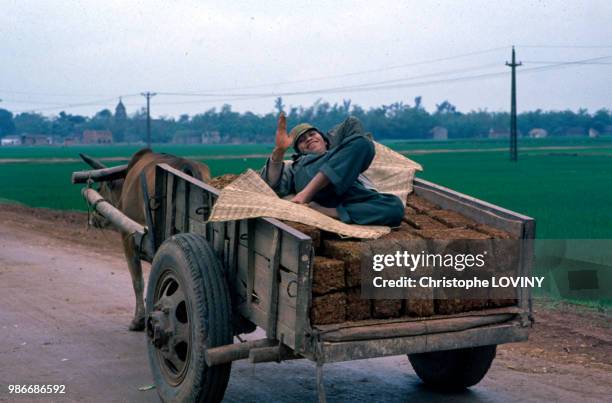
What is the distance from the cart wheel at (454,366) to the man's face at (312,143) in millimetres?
1532

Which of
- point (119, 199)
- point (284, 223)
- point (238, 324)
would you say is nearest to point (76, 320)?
point (119, 199)

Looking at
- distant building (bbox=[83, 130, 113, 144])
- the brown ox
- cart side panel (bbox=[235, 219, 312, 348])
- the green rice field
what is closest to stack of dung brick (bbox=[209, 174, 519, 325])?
cart side panel (bbox=[235, 219, 312, 348])

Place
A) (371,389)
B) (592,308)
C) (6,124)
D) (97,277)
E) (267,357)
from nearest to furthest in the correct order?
(267,357) → (371,389) → (592,308) → (97,277) → (6,124)

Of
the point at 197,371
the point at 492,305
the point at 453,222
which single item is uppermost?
the point at 453,222

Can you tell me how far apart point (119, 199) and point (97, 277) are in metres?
1.85

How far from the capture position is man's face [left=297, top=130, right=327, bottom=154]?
538 centimetres

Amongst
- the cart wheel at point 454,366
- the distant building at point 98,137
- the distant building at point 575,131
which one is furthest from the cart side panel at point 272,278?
the distant building at point 98,137

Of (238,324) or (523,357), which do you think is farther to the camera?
(523,357)

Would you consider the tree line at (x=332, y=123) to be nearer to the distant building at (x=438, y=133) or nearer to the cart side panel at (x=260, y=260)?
the distant building at (x=438, y=133)

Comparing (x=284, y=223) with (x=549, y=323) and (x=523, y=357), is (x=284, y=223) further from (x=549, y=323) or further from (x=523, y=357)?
(x=549, y=323)

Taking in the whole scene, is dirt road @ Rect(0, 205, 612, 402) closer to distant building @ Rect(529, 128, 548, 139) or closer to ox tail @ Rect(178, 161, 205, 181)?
ox tail @ Rect(178, 161, 205, 181)

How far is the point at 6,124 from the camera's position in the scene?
14425 cm

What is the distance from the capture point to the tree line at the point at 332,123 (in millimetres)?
89750

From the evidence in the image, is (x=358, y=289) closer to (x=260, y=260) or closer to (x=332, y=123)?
(x=260, y=260)
